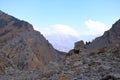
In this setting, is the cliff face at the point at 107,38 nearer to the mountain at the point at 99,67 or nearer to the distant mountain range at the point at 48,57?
the distant mountain range at the point at 48,57

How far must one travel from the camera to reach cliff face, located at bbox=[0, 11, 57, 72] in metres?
66.7

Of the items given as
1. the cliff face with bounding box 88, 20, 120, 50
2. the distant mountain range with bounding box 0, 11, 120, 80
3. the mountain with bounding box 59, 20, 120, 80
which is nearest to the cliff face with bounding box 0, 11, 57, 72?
the distant mountain range with bounding box 0, 11, 120, 80

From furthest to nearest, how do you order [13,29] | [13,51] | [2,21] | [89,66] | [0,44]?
1. [2,21]
2. [13,29]
3. [0,44]
4. [13,51]
5. [89,66]

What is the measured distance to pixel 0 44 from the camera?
238 feet

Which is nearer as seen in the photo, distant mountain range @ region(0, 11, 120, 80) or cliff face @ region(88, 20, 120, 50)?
distant mountain range @ region(0, 11, 120, 80)

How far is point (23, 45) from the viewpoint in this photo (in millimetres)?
71875

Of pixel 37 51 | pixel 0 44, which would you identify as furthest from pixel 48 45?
pixel 0 44

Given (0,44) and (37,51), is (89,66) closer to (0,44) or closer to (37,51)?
(0,44)

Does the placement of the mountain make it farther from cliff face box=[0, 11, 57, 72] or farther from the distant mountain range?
cliff face box=[0, 11, 57, 72]

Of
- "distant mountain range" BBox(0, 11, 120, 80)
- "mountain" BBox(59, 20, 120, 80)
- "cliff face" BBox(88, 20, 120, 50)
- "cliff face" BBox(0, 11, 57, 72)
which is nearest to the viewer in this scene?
"mountain" BBox(59, 20, 120, 80)

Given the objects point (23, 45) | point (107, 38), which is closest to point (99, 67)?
point (107, 38)

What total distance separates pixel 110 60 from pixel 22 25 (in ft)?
231

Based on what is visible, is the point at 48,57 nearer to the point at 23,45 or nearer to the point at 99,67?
the point at 23,45

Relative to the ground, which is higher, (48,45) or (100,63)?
(48,45)
